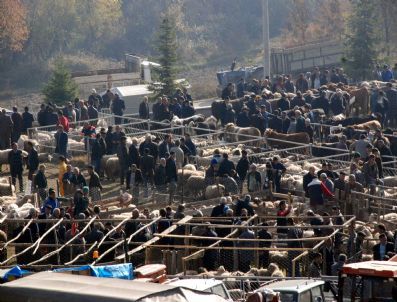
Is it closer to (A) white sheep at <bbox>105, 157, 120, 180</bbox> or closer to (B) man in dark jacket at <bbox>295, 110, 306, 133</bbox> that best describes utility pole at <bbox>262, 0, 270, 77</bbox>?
(B) man in dark jacket at <bbox>295, 110, 306, 133</bbox>

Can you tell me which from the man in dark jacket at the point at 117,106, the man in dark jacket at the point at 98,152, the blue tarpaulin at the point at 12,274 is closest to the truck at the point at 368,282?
the blue tarpaulin at the point at 12,274

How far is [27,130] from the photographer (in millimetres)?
40375

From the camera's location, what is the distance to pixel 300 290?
65.4ft

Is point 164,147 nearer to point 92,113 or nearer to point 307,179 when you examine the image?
point 307,179

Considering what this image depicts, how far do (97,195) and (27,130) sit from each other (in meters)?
8.03

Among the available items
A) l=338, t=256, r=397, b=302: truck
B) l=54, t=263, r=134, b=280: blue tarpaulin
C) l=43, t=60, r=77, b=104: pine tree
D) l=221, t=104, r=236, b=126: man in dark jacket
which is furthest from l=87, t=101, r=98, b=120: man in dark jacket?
l=338, t=256, r=397, b=302: truck

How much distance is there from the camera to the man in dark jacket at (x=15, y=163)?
115 feet

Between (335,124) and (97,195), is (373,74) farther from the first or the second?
(97,195)

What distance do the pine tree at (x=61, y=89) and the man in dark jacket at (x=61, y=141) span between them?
525 inches

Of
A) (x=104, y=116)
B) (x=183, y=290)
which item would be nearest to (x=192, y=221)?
(x=183, y=290)

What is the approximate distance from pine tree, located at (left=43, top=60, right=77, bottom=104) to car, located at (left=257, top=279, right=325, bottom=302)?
3173 centimetres

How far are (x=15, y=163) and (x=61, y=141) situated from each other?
3.01 metres

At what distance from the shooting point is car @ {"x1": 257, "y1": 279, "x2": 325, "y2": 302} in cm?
1991

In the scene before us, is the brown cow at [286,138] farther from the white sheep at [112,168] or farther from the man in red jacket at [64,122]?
the man in red jacket at [64,122]
